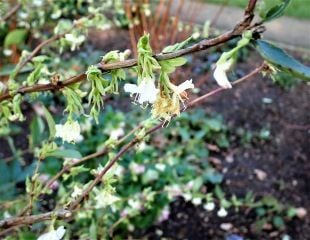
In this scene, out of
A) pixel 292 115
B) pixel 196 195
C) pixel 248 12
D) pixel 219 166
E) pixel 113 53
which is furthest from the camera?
pixel 292 115

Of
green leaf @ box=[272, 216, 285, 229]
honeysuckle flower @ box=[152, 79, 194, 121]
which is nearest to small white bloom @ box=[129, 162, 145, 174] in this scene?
green leaf @ box=[272, 216, 285, 229]

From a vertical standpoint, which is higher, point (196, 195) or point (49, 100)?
point (49, 100)

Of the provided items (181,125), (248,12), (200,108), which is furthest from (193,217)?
(248,12)

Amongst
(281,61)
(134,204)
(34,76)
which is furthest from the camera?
(134,204)

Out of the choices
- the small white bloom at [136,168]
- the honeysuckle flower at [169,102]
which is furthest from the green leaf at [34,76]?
the small white bloom at [136,168]

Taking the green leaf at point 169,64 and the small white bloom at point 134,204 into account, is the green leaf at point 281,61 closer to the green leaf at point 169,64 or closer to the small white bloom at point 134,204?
the green leaf at point 169,64

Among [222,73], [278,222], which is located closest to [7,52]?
[278,222]

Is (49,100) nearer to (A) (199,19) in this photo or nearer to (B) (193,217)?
(B) (193,217)

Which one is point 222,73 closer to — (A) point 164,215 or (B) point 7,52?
(A) point 164,215

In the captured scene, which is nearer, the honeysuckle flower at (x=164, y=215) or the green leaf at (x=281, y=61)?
the green leaf at (x=281, y=61)
